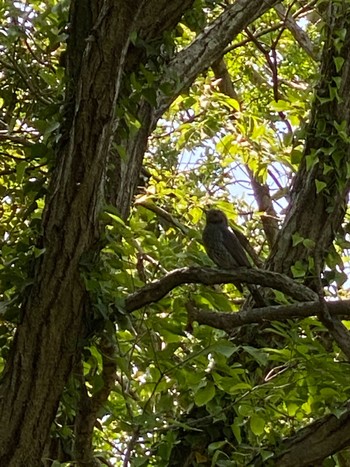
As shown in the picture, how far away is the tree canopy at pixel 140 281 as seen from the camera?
2367 mm

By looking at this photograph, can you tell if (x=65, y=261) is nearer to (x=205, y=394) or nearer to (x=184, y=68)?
(x=205, y=394)

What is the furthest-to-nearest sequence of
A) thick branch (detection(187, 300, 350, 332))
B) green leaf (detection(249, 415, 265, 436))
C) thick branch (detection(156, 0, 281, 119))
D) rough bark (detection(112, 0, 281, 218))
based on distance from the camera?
thick branch (detection(156, 0, 281, 119)) → rough bark (detection(112, 0, 281, 218)) → green leaf (detection(249, 415, 265, 436)) → thick branch (detection(187, 300, 350, 332))

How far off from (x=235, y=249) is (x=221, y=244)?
2.8 inches

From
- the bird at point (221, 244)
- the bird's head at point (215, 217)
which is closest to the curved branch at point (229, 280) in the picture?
the bird at point (221, 244)

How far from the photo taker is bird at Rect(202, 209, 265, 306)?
404cm

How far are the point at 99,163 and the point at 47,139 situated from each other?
0.22 metres

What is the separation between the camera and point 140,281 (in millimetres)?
2967

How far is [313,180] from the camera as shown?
3391 mm

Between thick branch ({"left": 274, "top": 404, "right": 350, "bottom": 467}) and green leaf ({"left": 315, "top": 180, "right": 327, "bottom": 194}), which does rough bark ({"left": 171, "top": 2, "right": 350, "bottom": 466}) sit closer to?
green leaf ({"left": 315, "top": 180, "right": 327, "bottom": 194})

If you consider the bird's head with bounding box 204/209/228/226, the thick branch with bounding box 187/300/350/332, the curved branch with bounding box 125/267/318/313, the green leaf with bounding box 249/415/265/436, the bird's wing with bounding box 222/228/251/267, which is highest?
the bird's head with bounding box 204/209/228/226

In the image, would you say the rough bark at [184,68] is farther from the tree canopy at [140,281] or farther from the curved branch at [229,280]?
the curved branch at [229,280]

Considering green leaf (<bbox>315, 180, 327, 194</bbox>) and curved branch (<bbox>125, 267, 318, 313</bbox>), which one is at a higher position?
green leaf (<bbox>315, 180, 327, 194</bbox>)

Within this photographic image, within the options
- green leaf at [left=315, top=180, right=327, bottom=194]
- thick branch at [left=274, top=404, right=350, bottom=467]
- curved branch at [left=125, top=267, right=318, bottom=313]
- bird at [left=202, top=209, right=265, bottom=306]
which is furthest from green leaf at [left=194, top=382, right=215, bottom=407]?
bird at [left=202, top=209, right=265, bottom=306]

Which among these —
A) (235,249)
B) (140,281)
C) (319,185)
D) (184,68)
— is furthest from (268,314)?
(235,249)
